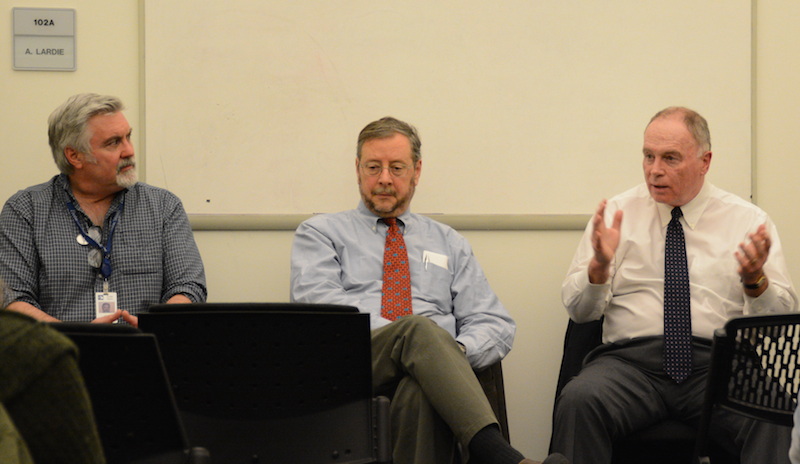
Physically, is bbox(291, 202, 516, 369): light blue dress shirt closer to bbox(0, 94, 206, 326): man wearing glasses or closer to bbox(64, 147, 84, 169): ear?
bbox(0, 94, 206, 326): man wearing glasses

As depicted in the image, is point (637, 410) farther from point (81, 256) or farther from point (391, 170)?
point (81, 256)

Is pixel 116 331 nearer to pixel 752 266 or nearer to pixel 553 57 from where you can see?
pixel 752 266

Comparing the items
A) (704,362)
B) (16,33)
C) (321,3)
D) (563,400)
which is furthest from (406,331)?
(16,33)

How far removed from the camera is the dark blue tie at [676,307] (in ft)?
10.2

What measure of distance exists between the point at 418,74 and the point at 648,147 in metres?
1.03

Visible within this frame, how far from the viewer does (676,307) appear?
3.21 meters

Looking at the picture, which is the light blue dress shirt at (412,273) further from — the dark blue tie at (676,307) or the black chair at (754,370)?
the black chair at (754,370)

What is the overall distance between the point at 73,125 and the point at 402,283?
130cm

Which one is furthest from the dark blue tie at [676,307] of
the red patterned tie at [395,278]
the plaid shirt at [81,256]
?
the plaid shirt at [81,256]

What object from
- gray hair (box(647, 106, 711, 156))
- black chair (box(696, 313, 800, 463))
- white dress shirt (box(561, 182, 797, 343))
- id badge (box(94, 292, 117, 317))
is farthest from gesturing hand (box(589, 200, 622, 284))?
id badge (box(94, 292, 117, 317))

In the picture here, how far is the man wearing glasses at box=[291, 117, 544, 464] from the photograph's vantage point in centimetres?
284

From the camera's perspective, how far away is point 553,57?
3910mm

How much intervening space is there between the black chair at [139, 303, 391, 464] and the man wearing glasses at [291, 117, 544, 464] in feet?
1.84

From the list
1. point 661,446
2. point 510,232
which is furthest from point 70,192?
point 661,446
